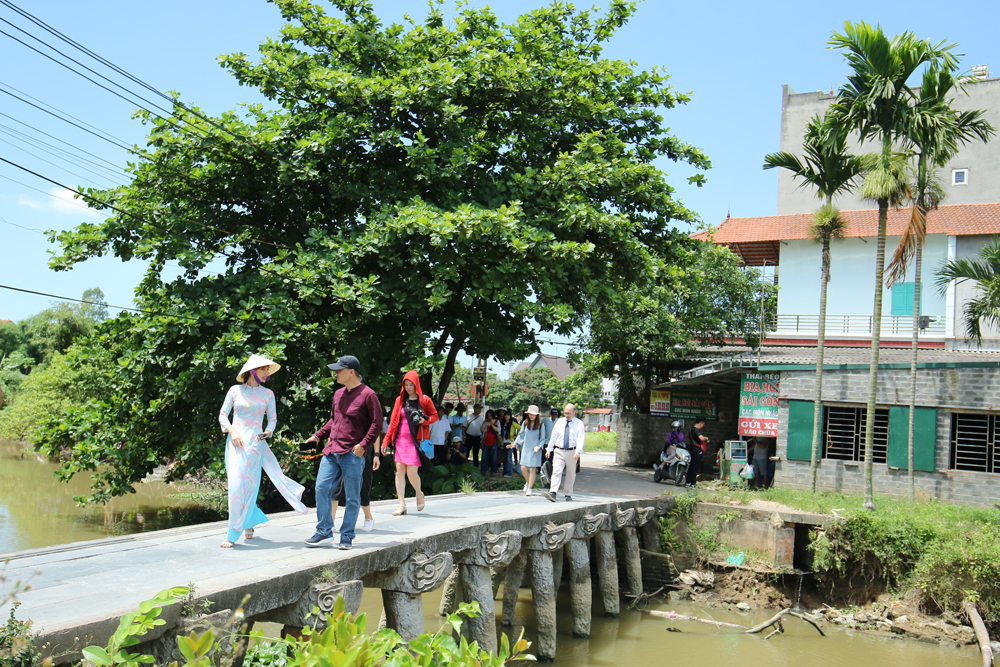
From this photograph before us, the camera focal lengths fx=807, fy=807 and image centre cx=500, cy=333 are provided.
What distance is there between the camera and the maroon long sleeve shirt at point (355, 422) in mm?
7305

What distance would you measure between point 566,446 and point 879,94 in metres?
8.27

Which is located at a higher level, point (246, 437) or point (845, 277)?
point (845, 277)

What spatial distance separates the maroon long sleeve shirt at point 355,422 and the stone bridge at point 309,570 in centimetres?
93

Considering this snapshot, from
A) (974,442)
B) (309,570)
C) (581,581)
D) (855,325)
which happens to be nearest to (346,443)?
(309,570)

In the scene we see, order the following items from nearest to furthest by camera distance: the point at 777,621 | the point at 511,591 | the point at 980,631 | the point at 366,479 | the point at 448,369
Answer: the point at 366,479
the point at 980,631
the point at 511,591
the point at 777,621
the point at 448,369

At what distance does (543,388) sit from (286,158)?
47.9 m

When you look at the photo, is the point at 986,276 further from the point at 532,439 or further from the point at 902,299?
the point at 532,439

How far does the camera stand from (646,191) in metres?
15.2

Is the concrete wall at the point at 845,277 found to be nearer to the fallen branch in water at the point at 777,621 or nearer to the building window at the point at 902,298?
the building window at the point at 902,298

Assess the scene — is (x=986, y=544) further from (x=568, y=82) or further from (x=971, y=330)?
A: (x=568, y=82)

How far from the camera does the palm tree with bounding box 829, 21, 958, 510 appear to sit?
550 inches

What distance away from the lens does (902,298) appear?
24.3 meters

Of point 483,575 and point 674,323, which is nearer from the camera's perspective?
point 483,575

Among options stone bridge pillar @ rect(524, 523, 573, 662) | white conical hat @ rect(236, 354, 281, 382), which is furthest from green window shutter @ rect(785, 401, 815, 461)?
white conical hat @ rect(236, 354, 281, 382)
